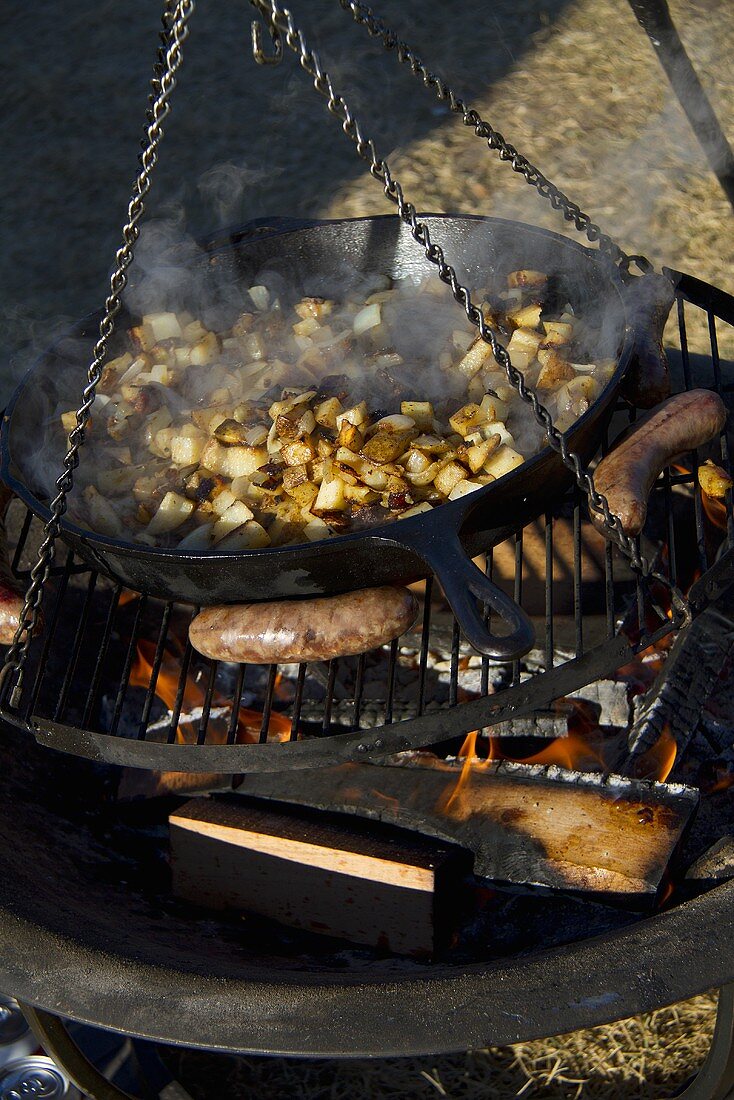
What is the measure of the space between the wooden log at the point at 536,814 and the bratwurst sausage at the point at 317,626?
952 mm

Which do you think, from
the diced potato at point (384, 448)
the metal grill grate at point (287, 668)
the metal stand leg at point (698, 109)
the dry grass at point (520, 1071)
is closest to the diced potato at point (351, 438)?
the diced potato at point (384, 448)

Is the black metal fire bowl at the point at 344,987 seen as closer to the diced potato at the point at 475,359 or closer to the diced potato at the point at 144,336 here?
the diced potato at the point at 475,359

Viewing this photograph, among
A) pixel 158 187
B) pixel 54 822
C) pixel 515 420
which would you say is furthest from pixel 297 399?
pixel 158 187

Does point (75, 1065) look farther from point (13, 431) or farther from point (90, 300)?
point (90, 300)

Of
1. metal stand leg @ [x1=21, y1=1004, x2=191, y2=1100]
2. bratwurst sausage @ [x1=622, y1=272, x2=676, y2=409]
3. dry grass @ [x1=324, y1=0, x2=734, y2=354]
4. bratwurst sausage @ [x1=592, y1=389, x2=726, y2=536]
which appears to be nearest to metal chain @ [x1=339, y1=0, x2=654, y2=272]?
bratwurst sausage @ [x1=622, y1=272, x2=676, y2=409]

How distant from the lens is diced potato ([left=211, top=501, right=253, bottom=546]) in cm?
273

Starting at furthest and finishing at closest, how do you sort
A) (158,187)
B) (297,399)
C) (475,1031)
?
1. (158,187)
2. (297,399)
3. (475,1031)

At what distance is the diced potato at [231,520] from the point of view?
8.97ft

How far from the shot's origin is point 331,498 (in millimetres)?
2697

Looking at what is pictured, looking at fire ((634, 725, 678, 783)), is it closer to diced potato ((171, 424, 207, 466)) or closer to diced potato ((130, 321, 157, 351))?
diced potato ((171, 424, 207, 466))

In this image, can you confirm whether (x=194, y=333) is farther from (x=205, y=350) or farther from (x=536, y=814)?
(x=536, y=814)

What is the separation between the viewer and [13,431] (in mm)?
3004

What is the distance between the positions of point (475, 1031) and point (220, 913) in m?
1.22

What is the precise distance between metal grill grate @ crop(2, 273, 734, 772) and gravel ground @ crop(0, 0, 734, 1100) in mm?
2557
